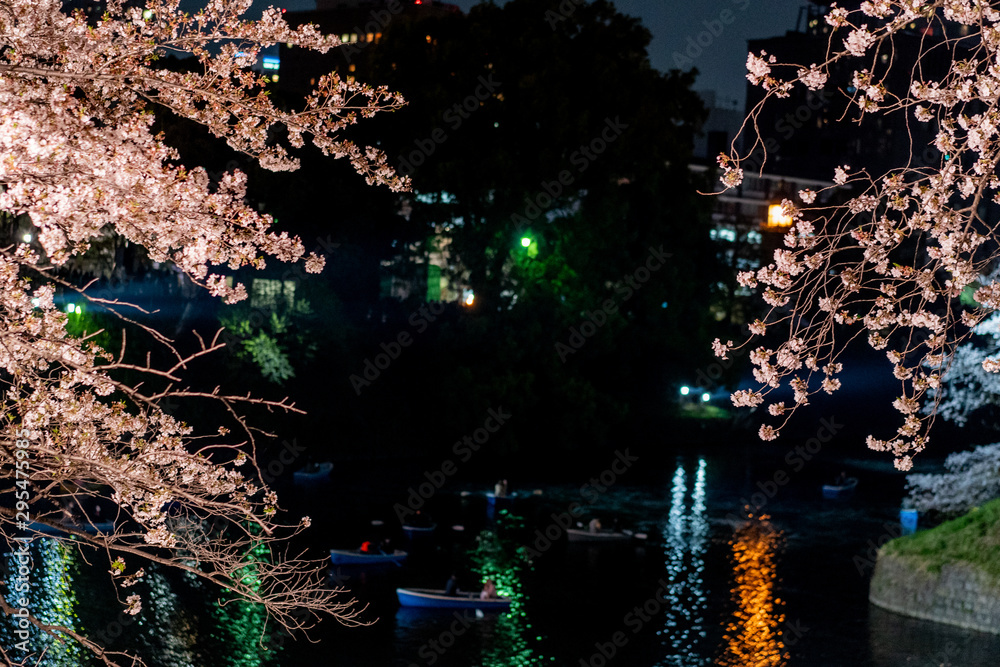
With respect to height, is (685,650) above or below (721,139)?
below

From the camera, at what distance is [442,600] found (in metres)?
26.2

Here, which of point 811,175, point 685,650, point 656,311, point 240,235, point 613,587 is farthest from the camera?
point 811,175

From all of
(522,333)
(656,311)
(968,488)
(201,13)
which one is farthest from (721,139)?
(201,13)

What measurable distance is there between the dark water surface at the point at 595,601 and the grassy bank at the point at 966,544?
5.57 ft

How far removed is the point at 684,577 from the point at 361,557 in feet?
30.6

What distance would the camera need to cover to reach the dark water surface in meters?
23.5

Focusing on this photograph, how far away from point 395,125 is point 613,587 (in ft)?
76.5

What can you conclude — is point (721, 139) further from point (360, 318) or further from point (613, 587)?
point (613, 587)

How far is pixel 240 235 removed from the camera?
8.30 m

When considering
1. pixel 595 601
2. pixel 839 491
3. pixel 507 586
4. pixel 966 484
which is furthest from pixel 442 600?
pixel 839 491

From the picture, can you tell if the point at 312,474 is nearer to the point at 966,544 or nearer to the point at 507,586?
the point at 507,586

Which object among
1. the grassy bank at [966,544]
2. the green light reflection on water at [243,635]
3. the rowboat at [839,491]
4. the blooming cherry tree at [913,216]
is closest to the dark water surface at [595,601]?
the green light reflection on water at [243,635]

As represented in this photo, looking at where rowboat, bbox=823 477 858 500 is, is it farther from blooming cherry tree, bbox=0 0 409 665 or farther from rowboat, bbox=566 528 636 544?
blooming cherry tree, bbox=0 0 409 665

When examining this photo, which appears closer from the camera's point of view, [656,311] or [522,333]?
[522,333]
